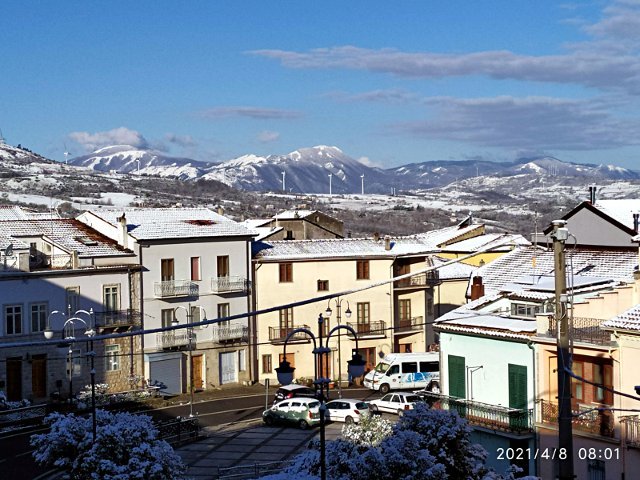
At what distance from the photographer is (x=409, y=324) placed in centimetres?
4891

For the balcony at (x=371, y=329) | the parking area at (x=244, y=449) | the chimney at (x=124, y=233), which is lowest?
the parking area at (x=244, y=449)

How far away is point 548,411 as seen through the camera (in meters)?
24.1

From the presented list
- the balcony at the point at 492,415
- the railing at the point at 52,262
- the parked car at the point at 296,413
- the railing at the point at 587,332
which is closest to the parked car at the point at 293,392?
the parked car at the point at 296,413

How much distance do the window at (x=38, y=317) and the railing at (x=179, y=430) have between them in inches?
332

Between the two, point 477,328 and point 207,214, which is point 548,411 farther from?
point 207,214

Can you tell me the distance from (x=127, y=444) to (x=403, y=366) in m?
21.9

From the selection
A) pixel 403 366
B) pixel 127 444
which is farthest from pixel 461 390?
pixel 403 366

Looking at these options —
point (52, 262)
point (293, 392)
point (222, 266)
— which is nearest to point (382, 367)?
point (293, 392)

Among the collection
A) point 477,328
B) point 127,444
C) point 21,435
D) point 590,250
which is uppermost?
point 590,250

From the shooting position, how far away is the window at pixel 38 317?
40.2 m

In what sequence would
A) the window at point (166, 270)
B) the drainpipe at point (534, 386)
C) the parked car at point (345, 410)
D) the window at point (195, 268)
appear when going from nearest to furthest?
1. the drainpipe at point (534, 386)
2. the parked car at point (345, 410)
3. the window at point (166, 270)
4. the window at point (195, 268)

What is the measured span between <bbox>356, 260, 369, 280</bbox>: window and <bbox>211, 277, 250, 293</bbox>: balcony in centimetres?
534

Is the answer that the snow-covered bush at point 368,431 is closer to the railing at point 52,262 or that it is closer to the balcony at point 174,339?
the balcony at point 174,339

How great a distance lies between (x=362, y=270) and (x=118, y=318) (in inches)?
470
